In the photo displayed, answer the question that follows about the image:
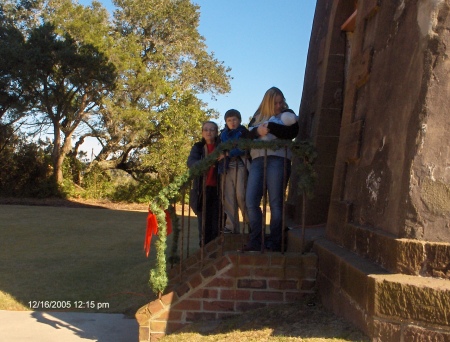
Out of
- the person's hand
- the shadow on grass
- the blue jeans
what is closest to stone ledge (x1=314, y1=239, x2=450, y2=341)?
the shadow on grass

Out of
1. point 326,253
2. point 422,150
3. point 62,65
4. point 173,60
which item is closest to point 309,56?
point 326,253

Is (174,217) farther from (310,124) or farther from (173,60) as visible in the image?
(173,60)

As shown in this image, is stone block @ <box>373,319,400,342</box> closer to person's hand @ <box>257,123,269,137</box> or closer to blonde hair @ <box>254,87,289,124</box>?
person's hand @ <box>257,123,269,137</box>

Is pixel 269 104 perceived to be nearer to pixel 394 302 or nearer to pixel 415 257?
pixel 415 257

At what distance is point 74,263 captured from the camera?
995cm

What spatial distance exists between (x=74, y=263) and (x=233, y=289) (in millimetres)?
5515

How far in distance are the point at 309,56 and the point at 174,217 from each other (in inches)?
143

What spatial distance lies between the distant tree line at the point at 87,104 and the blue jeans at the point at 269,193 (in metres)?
20.0

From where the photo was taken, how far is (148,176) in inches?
1113

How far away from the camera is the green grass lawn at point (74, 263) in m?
7.42

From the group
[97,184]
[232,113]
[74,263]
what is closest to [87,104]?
[97,184]

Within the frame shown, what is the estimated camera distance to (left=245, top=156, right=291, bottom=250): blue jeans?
5395 mm

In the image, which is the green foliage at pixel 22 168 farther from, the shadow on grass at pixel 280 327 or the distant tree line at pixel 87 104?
the shadow on grass at pixel 280 327
